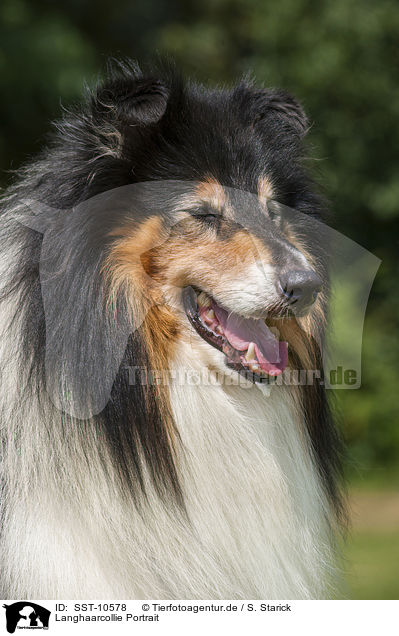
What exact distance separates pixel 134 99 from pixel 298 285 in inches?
31.0

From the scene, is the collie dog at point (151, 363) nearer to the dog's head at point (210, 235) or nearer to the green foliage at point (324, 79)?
the dog's head at point (210, 235)

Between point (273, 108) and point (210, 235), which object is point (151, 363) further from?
point (273, 108)

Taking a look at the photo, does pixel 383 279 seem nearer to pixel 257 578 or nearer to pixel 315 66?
pixel 315 66

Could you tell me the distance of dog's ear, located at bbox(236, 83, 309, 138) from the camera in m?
2.97

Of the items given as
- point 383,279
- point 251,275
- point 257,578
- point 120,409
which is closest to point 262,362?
point 251,275

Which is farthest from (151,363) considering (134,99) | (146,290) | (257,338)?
(134,99)

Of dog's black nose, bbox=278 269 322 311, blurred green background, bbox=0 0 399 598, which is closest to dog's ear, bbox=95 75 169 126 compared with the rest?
dog's black nose, bbox=278 269 322 311

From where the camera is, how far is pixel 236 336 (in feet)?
8.83

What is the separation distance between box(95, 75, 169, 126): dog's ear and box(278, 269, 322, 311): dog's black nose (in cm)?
68
